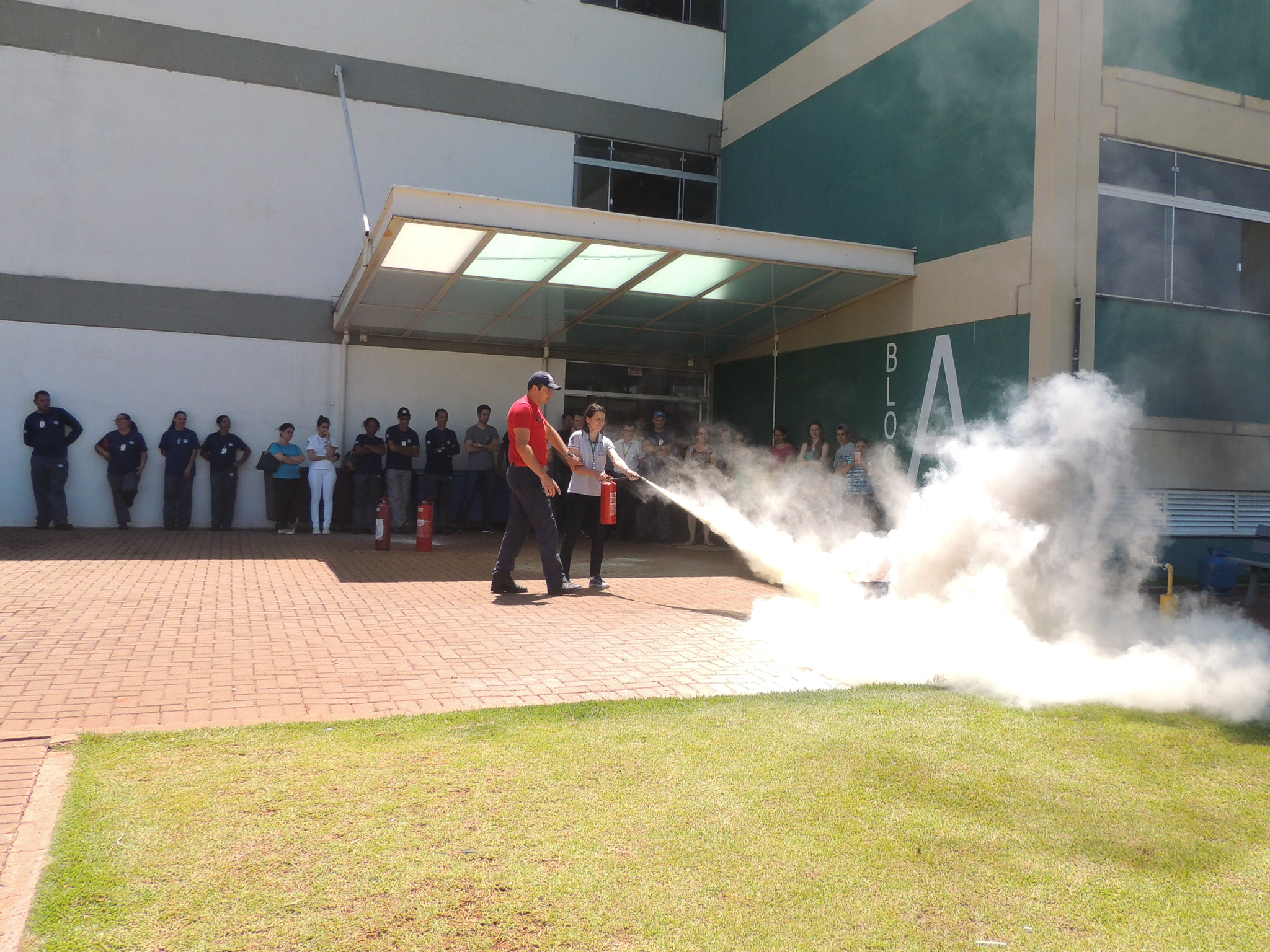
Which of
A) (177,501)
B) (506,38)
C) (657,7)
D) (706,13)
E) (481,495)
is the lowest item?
(177,501)

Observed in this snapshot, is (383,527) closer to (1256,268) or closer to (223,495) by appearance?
(223,495)

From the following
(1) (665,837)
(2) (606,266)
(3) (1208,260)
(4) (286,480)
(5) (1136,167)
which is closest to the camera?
(1) (665,837)

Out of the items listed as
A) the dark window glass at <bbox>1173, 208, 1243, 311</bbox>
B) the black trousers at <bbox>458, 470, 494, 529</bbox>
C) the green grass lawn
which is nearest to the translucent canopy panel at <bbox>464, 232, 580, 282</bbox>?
the black trousers at <bbox>458, 470, 494, 529</bbox>

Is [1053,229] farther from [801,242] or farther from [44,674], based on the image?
[44,674]

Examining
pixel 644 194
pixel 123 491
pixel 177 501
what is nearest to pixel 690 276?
pixel 644 194

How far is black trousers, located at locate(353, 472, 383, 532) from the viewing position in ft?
50.5

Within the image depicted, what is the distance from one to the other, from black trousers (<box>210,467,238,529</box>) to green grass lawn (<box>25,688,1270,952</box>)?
1154 cm

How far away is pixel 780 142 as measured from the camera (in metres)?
16.1

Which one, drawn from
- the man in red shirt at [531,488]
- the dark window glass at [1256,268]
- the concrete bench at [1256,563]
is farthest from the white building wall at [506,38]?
the concrete bench at [1256,563]

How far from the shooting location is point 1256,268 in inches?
464

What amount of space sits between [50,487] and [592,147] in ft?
36.4

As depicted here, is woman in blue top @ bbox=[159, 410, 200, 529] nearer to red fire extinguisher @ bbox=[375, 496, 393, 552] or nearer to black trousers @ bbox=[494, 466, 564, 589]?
red fire extinguisher @ bbox=[375, 496, 393, 552]

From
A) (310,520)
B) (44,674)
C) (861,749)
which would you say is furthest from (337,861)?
(310,520)

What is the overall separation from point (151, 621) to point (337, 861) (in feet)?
16.0
